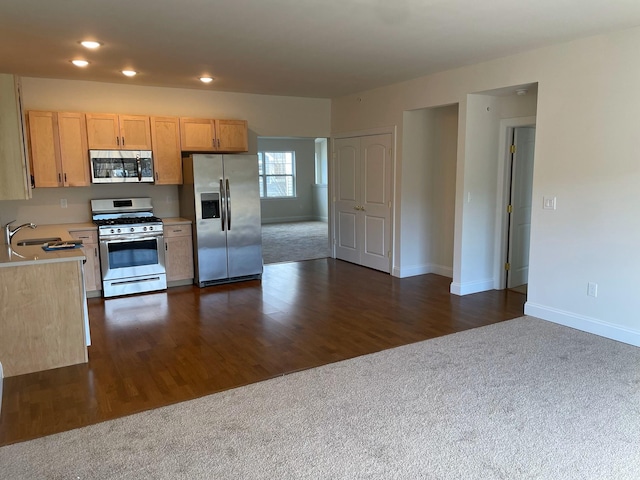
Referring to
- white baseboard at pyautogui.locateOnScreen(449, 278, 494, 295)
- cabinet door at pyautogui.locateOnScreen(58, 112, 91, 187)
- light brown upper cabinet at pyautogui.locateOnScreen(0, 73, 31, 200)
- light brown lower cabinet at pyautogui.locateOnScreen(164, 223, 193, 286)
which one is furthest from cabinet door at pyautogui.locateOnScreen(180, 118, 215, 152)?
white baseboard at pyautogui.locateOnScreen(449, 278, 494, 295)

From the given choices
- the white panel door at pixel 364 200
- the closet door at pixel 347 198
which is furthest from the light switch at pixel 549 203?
the closet door at pixel 347 198

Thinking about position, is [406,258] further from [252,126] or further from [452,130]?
[252,126]

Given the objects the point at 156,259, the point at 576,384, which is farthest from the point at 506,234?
the point at 156,259

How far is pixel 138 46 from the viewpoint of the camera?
4.17 metres

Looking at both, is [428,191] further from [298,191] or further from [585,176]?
[298,191]

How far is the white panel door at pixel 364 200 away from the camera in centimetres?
657

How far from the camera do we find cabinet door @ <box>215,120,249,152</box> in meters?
6.34

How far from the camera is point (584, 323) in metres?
4.23

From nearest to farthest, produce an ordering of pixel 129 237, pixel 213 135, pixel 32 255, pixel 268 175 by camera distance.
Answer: pixel 32 255 < pixel 129 237 < pixel 213 135 < pixel 268 175

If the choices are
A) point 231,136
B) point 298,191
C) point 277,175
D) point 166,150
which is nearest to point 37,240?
point 166,150

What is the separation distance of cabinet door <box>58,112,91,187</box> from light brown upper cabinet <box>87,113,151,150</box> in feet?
0.27

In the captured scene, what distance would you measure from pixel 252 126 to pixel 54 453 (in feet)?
17.2

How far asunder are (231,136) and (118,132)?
1.43 m

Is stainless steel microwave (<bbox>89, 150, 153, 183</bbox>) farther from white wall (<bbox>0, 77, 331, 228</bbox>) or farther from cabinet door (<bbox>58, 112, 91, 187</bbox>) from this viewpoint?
white wall (<bbox>0, 77, 331, 228</bbox>)
